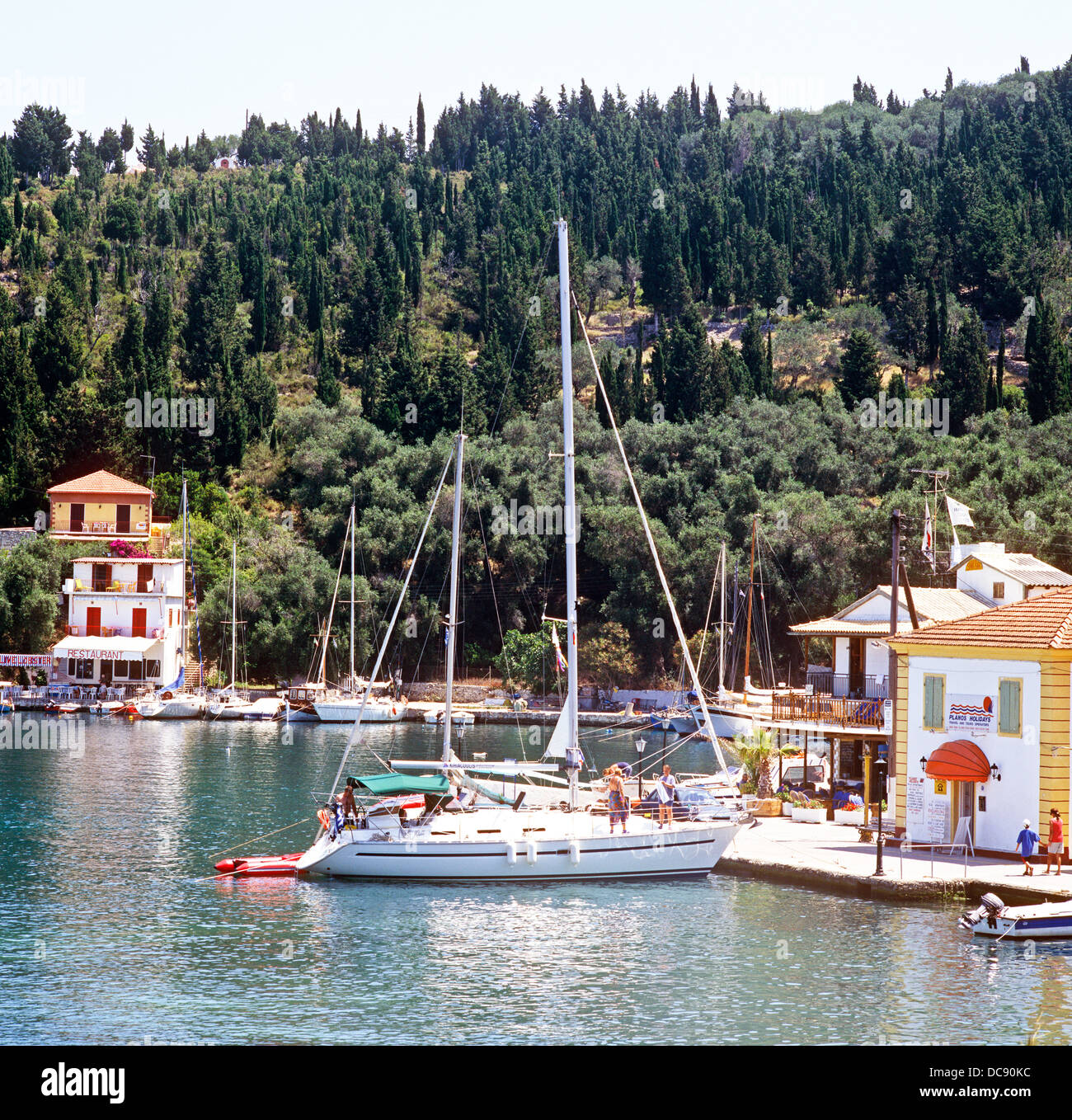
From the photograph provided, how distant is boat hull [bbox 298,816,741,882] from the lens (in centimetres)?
3275

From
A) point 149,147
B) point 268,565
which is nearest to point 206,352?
point 268,565

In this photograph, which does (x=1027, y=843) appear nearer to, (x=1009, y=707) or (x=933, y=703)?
(x=1009, y=707)

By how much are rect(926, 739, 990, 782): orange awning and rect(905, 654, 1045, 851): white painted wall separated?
1.04ft

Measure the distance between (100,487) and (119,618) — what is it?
9321 mm

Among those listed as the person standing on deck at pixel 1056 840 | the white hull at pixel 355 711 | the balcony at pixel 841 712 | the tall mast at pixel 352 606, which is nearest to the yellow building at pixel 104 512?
the tall mast at pixel 352 606

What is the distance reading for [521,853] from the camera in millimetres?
32719

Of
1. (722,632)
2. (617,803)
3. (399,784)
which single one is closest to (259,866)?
(399,784)

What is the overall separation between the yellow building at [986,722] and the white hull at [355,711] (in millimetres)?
44598

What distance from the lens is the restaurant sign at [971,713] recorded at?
3094 cm

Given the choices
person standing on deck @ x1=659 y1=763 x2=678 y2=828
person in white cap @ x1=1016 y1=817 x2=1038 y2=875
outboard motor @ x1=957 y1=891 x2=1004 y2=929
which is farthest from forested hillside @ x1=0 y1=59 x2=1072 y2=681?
outboard motor @ x1=957 y1=891 x2=1004 y2=929

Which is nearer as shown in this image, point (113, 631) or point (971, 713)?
point (971, 713)

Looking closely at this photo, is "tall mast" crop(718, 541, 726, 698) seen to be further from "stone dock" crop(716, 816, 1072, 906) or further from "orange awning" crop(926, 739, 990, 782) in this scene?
"orange awning" crop(926, 739, 990, 782)

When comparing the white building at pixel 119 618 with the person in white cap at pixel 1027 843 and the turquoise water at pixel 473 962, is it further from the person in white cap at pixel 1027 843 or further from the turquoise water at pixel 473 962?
the person in white cap at pixel 1027 843

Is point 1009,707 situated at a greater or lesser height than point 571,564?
lesser
